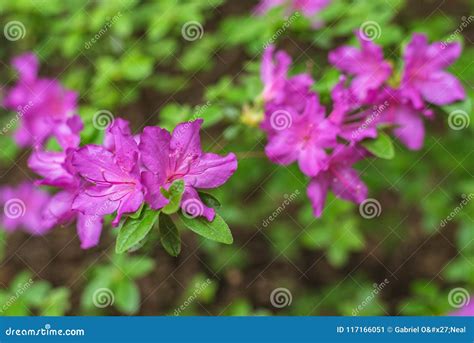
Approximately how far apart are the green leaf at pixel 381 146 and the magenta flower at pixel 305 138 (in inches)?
4.2

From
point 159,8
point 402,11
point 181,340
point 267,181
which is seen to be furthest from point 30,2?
point 402,11

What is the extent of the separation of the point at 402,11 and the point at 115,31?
1546mm

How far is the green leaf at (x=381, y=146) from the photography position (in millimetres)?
1826

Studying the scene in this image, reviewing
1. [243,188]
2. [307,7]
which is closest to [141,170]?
[307,7]

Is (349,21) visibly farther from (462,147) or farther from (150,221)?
(150,221)

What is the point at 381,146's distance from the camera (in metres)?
1.86

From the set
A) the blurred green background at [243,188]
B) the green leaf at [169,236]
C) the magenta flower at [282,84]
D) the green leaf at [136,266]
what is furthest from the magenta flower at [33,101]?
the green leaf at [169,236]

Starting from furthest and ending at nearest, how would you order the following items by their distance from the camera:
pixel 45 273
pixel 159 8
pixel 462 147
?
pixel 45 273 < pixel 462 147 < pixel 159 8

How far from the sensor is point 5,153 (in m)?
2.91

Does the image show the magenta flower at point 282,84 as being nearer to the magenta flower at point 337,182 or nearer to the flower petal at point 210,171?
the magenta flower at point 337,182

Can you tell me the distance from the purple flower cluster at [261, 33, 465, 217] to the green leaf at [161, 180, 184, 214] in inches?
18.6

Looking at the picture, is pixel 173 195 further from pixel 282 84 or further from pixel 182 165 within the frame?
pixel 282 84

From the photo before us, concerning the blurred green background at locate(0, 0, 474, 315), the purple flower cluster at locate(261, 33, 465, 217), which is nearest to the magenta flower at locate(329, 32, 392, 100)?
the purple flower cluster at locate(261, 33, 465, 217)

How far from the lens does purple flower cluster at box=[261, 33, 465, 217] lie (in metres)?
1.90
